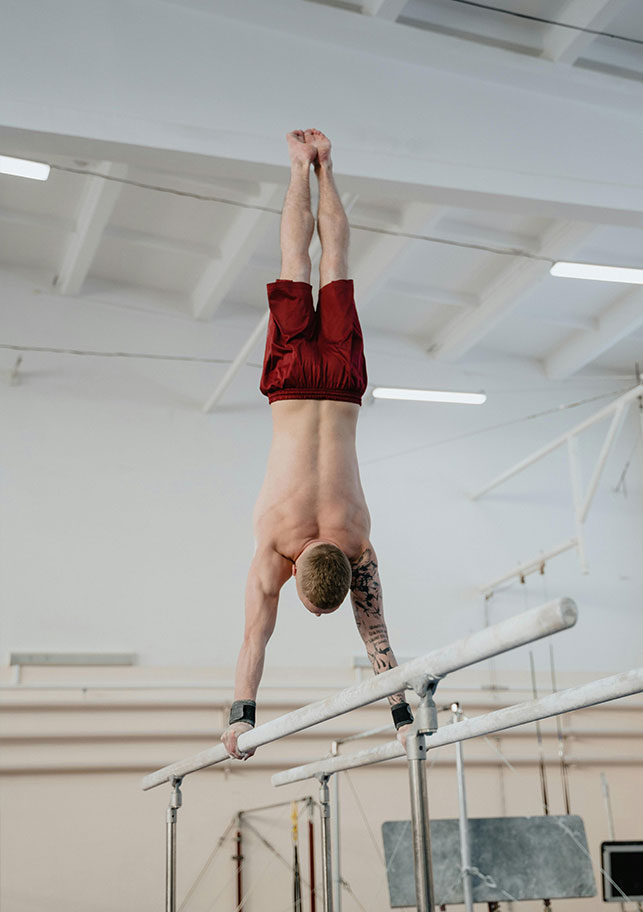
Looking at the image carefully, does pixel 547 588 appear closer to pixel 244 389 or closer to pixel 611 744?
pixel 611 744

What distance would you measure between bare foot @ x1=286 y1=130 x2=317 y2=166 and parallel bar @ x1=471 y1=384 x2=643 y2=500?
14.3 feet

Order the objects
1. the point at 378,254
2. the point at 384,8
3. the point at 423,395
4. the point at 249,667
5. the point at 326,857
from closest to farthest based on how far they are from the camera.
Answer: the point at 249,667
the point at 326,857
the point at 384,8
the point at 378,254
the point at 423,395

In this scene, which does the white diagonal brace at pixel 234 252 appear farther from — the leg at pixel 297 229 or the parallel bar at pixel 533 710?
the parallel bar at pixel 533 710

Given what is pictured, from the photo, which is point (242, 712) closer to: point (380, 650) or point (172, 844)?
point (380, 650)

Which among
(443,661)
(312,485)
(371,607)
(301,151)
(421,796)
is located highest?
(301,151)

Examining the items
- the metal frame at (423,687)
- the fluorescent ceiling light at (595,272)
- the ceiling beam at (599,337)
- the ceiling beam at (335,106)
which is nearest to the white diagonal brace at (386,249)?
the fluorescent ceiling light at (595,272)

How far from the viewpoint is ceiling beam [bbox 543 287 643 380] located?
9171mm

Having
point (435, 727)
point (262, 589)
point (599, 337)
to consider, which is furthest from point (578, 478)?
point (435, 727)

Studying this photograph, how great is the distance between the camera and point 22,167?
5.38 metres

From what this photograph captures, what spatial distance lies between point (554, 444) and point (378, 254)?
95.1 inches

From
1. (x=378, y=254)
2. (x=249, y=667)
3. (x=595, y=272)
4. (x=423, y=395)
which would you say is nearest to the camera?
(x=249, y=667)

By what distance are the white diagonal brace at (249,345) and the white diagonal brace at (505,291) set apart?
5.94ft

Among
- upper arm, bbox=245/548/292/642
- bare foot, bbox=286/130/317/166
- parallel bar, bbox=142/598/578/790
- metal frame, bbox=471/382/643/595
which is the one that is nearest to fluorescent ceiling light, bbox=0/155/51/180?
bare foot, bbox=286/130/317/166

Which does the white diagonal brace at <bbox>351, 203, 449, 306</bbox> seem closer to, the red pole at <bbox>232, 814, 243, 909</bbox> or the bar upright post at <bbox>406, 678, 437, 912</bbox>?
the red pole at <bbox>232, 814, 243, 909</bbox>
